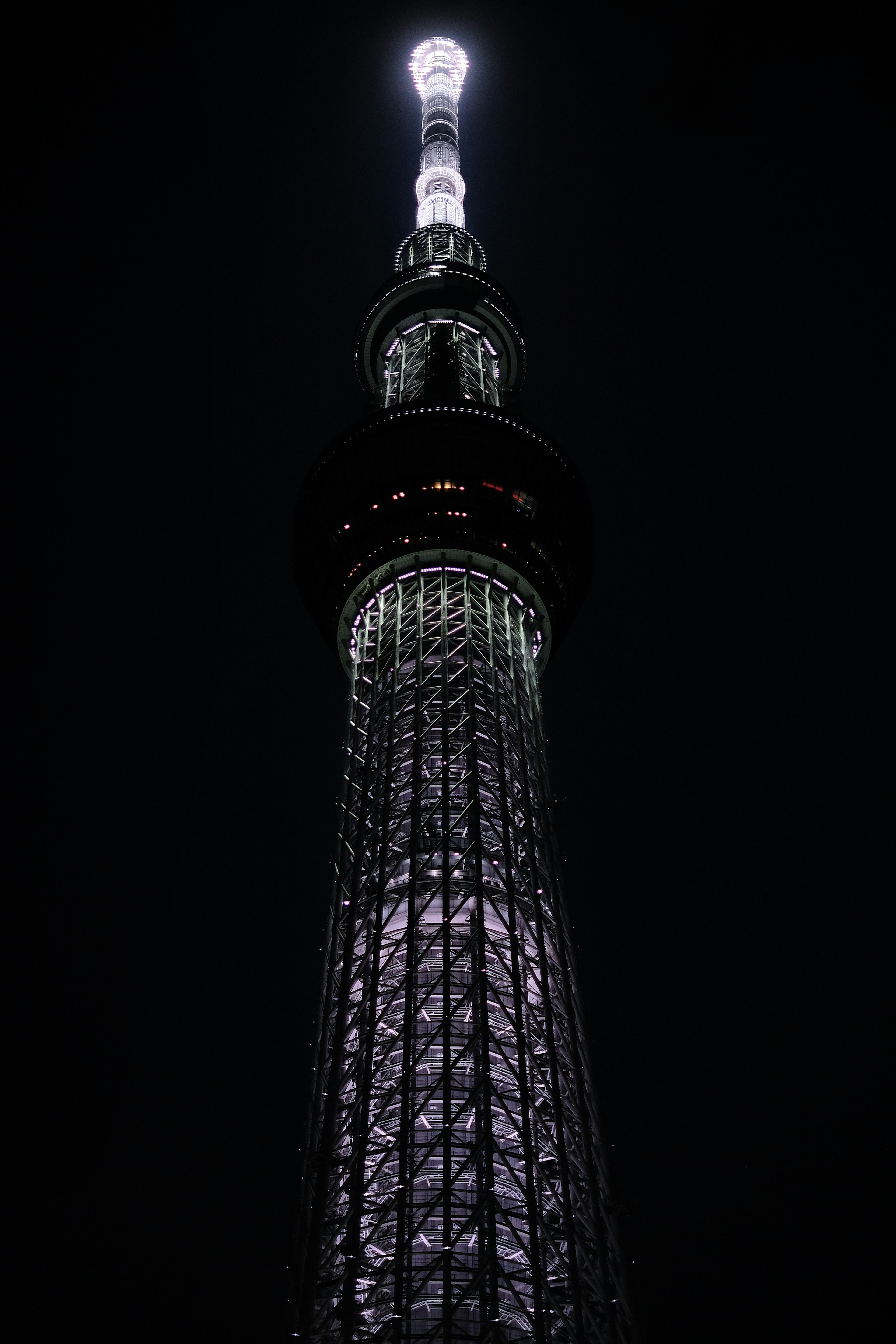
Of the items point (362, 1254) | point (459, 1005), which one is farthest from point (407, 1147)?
point (459, 1005)

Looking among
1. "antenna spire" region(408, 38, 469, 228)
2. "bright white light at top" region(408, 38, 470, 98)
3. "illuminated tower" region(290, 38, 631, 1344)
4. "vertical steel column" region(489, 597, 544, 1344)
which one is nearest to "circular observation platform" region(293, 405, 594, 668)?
"illuminated tower" region(290, 38, 631, 1344)

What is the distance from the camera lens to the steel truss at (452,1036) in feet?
88.7

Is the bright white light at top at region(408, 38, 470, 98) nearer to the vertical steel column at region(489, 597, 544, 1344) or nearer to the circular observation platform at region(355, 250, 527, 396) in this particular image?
the circular observation platform at region(355, 250, 527, 396)

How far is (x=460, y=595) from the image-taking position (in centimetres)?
4447

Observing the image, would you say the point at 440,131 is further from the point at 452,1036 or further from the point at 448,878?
the point at 452,1036

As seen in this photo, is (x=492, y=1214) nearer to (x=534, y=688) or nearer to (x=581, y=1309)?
(x=581, y=1309)

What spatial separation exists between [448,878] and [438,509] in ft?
58.0

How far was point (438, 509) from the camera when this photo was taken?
45.8 metres

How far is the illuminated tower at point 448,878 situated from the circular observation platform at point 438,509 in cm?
10

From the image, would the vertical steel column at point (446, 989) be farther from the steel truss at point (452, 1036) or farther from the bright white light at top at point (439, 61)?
the bright white light at top at point (439, 61)

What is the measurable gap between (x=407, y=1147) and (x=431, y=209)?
54322 millimetres

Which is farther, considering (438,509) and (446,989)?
(438,509)

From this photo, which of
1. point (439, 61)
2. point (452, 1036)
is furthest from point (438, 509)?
point (439, 61)

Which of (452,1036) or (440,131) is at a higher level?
(440,131)
